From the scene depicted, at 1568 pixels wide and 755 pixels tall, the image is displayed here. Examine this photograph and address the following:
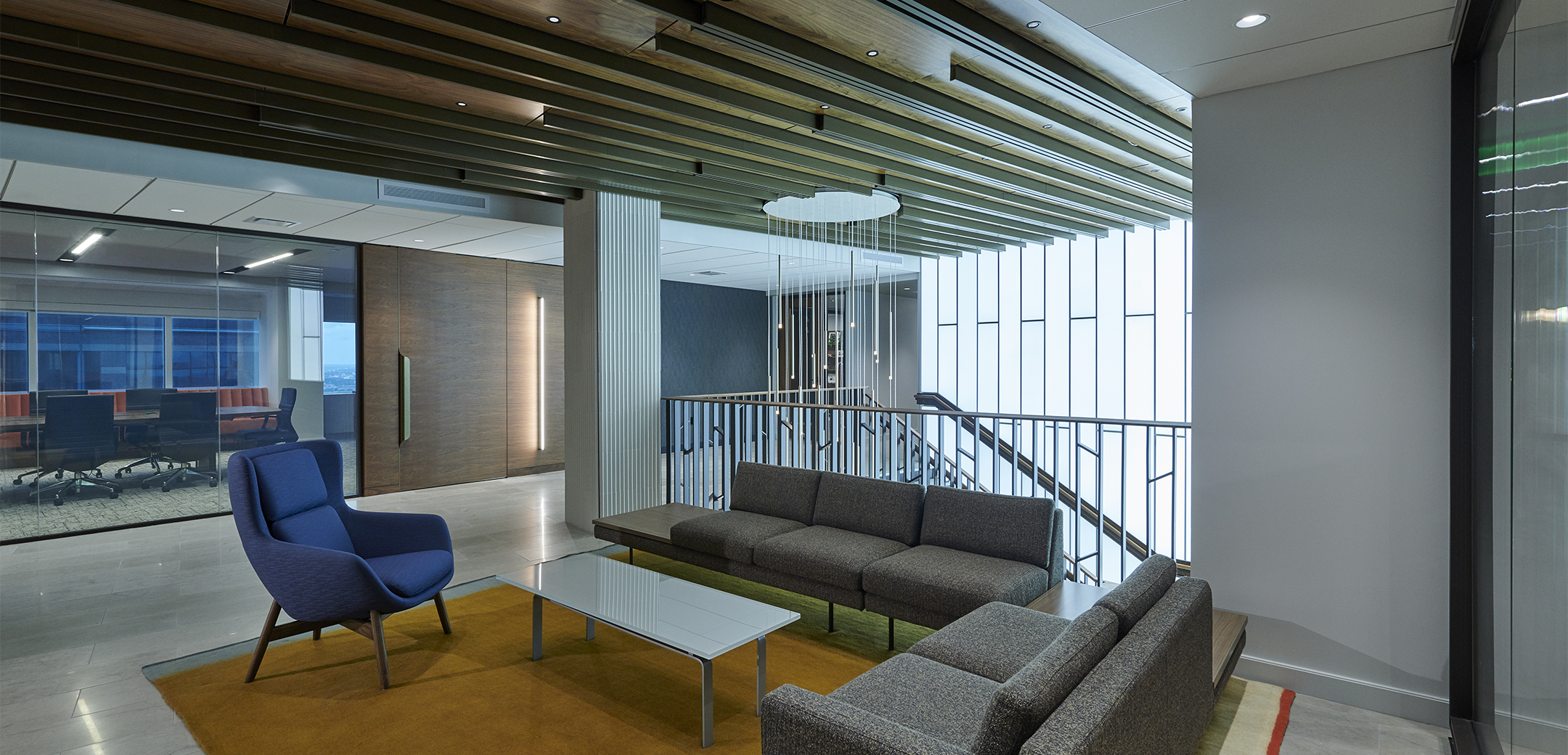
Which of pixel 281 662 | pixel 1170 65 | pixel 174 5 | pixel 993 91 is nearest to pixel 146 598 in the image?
pixel 281 662

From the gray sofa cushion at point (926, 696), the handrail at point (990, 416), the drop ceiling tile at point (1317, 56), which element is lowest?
the gray sofa cushion at point (926, 696)

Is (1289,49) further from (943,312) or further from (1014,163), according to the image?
(943,312)

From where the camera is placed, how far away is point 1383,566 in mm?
2820

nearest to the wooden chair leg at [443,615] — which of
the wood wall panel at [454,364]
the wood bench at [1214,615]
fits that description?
the wood bench at [1214,615]

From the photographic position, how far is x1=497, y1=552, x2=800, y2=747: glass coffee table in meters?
2.62

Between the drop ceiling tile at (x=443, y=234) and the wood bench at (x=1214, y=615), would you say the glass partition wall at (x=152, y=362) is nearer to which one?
the drop ceiling tile at (x=443, y=234)

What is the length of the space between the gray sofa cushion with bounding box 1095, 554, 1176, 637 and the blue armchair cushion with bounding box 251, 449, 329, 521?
132 inches

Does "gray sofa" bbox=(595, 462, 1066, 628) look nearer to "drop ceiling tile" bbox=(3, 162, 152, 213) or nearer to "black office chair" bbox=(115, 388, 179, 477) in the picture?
"drop ceiling tile" bbox=(3, 162, 152, 213)

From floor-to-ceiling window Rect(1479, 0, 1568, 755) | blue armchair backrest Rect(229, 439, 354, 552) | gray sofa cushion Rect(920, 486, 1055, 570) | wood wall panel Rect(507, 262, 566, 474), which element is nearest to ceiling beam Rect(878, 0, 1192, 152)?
floor-to-ceiling window Rect(1479, 0, 1568, 755)

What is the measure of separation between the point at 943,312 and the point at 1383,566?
7.89 m

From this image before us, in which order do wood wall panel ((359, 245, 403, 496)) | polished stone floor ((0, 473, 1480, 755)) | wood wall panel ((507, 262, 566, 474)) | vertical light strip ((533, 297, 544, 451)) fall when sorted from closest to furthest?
polished stone floor ((0, 473, 1480, 755)) → wood wall panel ((359, 245, 403, 496)) → wood wall panel ((507, 262, 566, 474)) → vertical light strip ((533, 297, 544, 451))

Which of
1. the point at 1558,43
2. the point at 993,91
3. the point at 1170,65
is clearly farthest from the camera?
the point at 993,91

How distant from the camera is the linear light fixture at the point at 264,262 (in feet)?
20.9

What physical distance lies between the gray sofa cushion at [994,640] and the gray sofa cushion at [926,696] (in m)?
0.06
